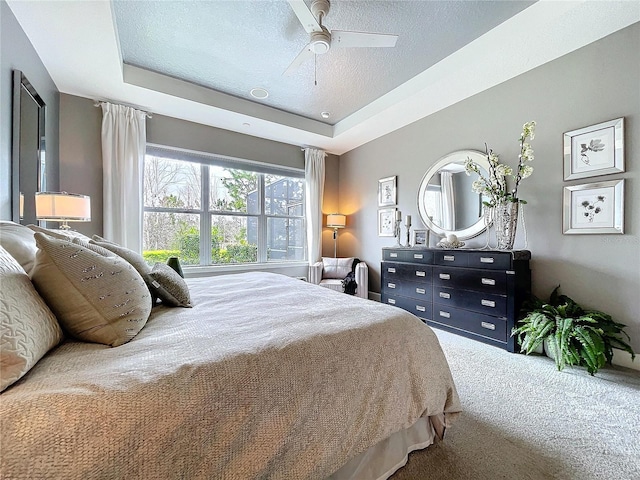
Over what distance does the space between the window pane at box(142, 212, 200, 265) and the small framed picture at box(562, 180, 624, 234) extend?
4494 mm

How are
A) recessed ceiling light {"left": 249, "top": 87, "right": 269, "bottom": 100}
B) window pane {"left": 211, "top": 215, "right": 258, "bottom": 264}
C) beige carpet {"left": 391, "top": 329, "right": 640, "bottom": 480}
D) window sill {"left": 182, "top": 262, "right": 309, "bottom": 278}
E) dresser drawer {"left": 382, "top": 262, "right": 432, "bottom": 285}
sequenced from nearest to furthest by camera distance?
beige carpet {"left": 391, "top": 329, "right": 640, "bottom": 480}
dresser drawer {"left": 382, "top": 262, "right": 432, "bottom": 285}
recessed ceiling light {"left": 249, "top": 87, "right": 269, "bottom": 100}
window sill {"left": 182, "top": 262, "right": 309, "bottom": 278}
window pane {"left": 211, "top": 215, "right": 258, "bottom": 264}

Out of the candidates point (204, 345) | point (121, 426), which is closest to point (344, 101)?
point (204, 345)

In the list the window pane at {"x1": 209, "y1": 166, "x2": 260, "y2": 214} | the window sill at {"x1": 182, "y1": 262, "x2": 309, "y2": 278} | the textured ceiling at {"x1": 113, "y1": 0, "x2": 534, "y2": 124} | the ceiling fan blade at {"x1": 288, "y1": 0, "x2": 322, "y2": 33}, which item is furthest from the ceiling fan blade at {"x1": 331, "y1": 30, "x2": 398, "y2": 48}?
the window sill at {"x1": 182, "y1": 262, "x2": 309, "y2": 278}

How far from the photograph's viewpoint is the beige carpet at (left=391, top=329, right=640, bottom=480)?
1254 millimetres

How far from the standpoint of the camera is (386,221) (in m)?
4.47

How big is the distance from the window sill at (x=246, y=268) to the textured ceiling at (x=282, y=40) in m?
2.46

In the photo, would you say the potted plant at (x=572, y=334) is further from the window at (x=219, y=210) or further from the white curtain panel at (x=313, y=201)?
the window at (x=219, y=210)

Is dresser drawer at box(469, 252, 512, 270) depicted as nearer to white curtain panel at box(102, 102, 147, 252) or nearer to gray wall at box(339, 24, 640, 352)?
gray wall at box(339, 24, 640, 352)

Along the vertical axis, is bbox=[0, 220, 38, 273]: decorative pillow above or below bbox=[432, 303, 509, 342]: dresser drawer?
above

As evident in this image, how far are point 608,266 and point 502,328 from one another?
1004mm

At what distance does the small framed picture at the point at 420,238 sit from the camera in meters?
3.77

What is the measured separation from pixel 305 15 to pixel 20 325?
2328mm

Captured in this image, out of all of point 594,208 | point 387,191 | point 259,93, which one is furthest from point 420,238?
point 259,93

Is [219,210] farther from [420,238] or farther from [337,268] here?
[420,238]
